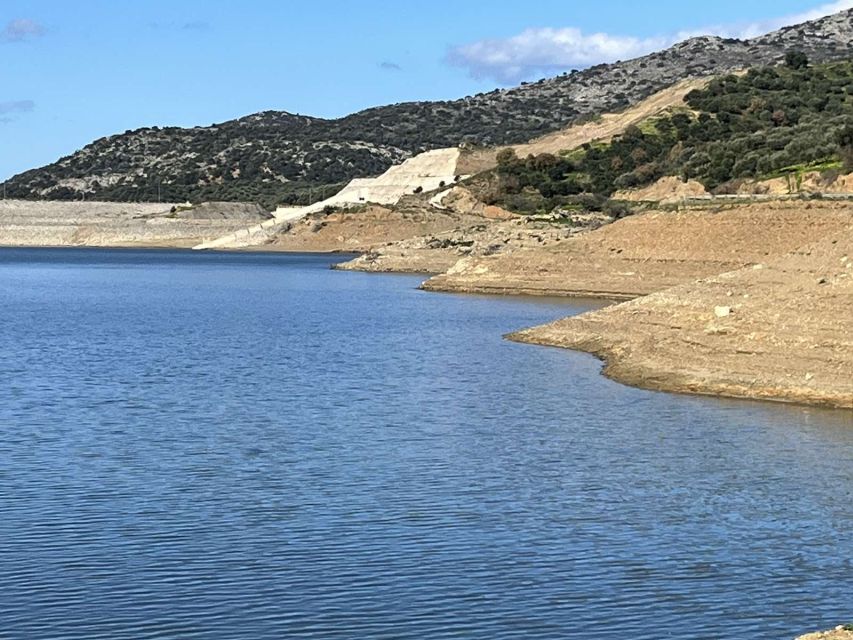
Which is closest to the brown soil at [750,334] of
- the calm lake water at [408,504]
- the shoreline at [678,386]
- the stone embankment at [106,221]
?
the shoreline at [678,386]

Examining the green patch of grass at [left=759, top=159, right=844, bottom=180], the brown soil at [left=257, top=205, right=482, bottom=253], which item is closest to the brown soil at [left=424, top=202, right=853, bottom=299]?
the green patch of grass at [left=759, top=159, right=844, bottom=180]

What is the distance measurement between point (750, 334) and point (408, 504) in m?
12.4

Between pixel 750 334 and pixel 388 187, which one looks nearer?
pixel 750 334

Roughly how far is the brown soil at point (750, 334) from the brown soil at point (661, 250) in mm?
16519

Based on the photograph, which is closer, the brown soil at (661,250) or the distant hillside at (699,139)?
the brown soil at (661,250)

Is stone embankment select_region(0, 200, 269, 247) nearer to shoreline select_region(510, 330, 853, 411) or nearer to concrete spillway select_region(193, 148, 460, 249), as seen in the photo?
concrete spillway select_region(193, 148, 460, 249)

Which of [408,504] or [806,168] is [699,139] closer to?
[806,168]

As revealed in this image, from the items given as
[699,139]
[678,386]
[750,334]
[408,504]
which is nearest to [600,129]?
[699,139]

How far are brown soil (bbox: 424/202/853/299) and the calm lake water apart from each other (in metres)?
20.4

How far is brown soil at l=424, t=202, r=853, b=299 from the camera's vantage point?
5125 cm

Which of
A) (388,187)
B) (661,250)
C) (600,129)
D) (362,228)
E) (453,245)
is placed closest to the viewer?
(661,250)

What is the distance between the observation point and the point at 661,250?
5500 cm

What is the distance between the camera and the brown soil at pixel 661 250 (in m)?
51.2

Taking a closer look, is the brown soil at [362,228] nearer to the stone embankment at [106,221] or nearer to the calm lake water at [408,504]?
the stone embankment at [106,221]
